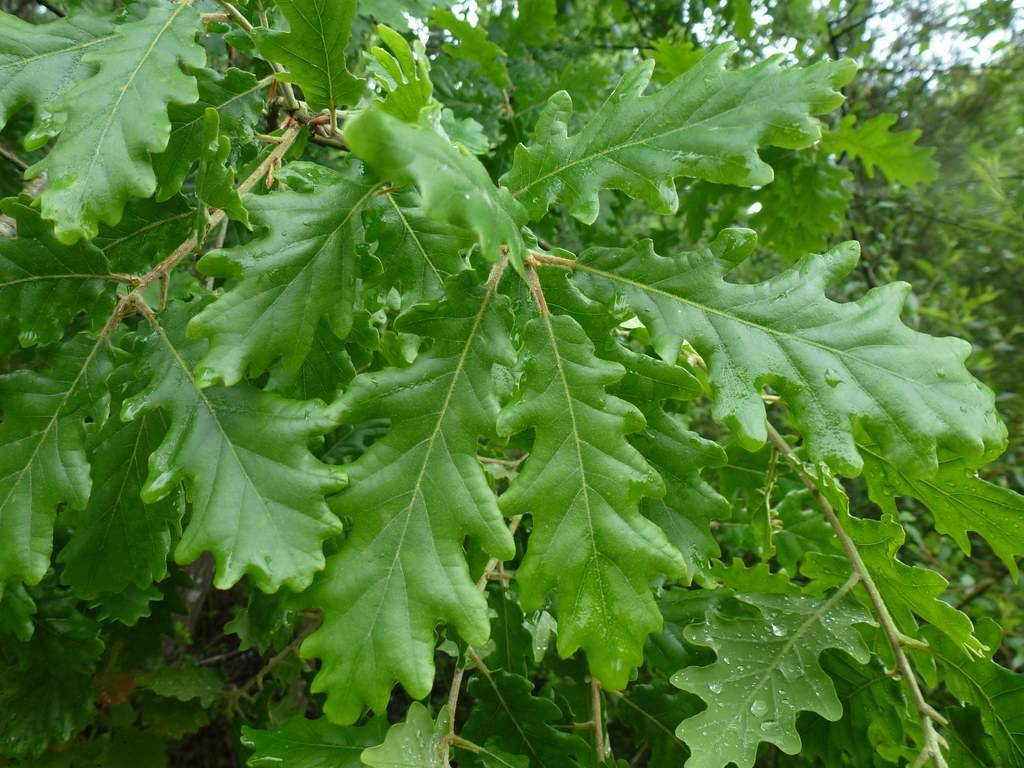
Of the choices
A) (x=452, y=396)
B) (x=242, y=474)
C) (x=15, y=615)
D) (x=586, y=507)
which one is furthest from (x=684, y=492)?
(x=15, y=615)

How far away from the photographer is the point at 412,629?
805 millimetres

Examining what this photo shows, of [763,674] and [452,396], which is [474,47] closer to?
[452,396]

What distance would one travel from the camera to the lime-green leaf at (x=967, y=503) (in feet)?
3.65

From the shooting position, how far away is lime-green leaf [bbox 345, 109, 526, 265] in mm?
620

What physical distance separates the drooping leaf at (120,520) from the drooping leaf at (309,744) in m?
0.28

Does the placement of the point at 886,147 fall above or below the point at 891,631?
above

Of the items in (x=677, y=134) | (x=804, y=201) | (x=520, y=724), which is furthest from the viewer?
(x=804, y=201)

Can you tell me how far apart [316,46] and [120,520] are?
710mm

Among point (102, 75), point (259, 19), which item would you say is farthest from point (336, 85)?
point (259, 19)

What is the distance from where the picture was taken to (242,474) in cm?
87

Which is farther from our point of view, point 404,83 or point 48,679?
point 48,679

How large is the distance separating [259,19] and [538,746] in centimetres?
133

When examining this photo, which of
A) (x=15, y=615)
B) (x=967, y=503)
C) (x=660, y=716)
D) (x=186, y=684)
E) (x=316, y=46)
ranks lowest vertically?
(x=186, y=684)

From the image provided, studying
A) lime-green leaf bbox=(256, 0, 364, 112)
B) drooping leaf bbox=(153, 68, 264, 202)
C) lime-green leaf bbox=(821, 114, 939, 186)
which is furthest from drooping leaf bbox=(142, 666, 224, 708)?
lime-green leaf bbox=(821, 114, 939, 186)
